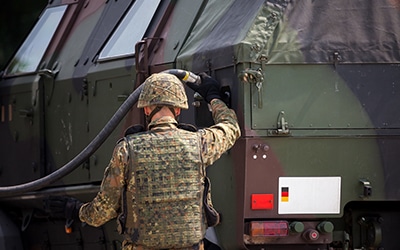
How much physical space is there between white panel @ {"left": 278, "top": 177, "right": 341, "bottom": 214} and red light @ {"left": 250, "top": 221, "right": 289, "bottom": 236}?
0.25 ft

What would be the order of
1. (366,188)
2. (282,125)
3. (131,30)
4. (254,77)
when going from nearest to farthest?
(254,77) < (282,125) < (366,188) < (131,30)

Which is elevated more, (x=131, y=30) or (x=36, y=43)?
(x=36, y=43)

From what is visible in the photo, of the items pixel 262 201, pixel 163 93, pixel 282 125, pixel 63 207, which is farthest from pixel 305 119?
pixel 63 207

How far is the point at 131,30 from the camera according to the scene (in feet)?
26.7

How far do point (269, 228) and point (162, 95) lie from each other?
1048mm

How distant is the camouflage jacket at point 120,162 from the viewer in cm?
581

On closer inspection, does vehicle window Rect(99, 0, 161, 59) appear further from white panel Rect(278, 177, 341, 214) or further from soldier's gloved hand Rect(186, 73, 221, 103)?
white panel Rect(278, 177, 341, 214)

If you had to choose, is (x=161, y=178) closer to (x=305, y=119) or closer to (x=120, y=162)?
(x=120, y=162)

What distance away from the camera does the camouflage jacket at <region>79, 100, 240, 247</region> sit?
5809 mm

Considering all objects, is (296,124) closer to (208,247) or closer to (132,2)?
(208,247)

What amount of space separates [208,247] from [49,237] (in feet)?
9.17

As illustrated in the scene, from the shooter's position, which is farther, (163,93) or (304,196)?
(304,196)

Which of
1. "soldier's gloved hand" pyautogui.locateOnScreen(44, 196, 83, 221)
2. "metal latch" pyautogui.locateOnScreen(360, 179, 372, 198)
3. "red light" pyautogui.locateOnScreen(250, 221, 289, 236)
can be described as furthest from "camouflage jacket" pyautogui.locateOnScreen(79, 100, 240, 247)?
"soldier's gloved hand" pyautogui.locateOnScreen(44, 196, 83, 221)

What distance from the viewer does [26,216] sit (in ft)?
31.2
